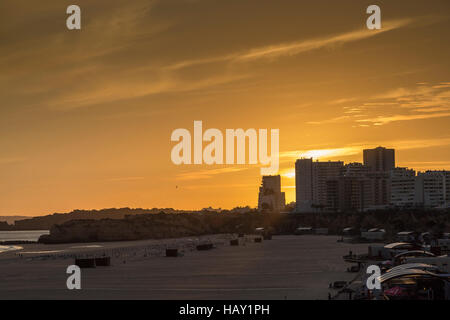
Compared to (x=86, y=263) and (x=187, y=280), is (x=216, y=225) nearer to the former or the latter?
(x=86, y=263)

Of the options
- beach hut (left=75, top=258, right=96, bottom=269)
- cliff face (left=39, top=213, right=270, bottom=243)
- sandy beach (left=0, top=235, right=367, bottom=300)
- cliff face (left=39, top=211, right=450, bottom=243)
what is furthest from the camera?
cliff face (left=39, top=213, right=270, bottom=243)

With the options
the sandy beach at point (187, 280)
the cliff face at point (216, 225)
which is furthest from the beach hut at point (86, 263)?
the cliff face at point (216, 225)

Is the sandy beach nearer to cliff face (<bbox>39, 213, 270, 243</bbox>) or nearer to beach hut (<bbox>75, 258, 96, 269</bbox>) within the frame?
beach hut (<bbox>75, 258, 96, 269</bbox>)

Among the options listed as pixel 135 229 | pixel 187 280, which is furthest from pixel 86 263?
pixel 135 229

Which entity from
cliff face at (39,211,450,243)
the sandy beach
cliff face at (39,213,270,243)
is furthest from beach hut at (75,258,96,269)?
cliff face at (39,213,270,243)

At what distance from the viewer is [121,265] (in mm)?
64812

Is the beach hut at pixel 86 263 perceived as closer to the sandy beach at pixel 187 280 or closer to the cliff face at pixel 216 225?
the sandy beach at pixel 187 280

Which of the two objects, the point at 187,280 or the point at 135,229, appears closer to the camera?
the point at 187,280

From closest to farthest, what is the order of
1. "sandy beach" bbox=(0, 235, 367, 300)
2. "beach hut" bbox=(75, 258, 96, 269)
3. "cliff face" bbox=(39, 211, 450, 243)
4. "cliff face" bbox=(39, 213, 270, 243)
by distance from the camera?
"sandy beach" bbox=(0, 235, 367, 300)
"beach hut" bbox=(75, 258, 96, 269)
"cliff face" bbox=(39, 211, 450, 243)
"cliff face" bbox=(39, 213, 270, 243)

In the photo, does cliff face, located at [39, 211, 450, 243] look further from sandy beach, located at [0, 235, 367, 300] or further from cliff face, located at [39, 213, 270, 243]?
sandy beach, located at [0, 235, 367, 300]

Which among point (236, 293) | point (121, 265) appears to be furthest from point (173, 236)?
point (236, 293)

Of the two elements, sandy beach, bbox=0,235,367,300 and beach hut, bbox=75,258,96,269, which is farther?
beach hut, bbox=75,258,96,269
